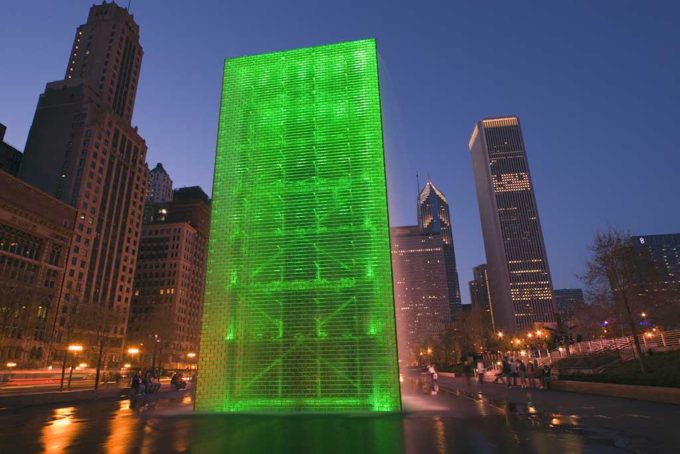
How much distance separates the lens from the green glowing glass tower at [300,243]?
55.8 ft

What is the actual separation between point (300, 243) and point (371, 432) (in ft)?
31.1

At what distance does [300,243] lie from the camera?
61.8 feet

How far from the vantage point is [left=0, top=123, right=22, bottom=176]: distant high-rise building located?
313 feet

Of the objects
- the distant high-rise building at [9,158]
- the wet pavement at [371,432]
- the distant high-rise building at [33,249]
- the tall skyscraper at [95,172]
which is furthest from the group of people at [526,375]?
the distant high-rise building at [9,158]

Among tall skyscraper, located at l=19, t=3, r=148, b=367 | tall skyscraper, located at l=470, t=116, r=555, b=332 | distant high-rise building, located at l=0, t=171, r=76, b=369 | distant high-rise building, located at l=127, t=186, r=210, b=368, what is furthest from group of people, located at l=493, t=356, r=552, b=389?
tall skyscraper, located at l=470, t=116, r=555, b=332

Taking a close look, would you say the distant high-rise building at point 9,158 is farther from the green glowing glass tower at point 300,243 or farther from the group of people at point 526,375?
the group of people at point 526,375

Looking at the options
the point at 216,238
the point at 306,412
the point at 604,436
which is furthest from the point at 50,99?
the point at 604,436

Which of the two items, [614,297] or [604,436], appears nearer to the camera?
[604,436]

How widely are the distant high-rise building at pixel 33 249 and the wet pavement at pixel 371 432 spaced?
59.7m

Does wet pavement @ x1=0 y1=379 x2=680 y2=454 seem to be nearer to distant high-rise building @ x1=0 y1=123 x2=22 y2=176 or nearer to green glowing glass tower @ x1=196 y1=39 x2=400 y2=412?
green glowing glass tower @ x1=196 y1=39 x2=400 y2=412

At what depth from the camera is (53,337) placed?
72188 mm

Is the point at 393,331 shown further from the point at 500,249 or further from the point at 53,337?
the point at 500,249

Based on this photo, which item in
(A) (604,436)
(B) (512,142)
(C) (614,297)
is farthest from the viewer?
(B) (512,142)

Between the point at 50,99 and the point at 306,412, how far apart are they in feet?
374
